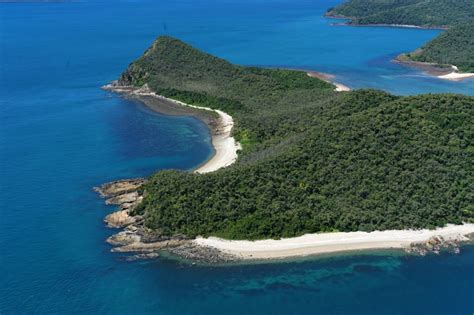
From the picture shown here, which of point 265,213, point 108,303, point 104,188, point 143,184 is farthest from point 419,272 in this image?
point 104,188

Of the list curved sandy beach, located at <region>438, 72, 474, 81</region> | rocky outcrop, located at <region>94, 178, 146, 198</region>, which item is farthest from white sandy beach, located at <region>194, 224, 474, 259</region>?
curved sandy beach, located at <region>438, 72, 474, 81</region>

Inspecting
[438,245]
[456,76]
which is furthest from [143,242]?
[456,76]

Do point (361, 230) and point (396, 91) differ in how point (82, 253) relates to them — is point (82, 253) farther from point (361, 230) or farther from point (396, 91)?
point (396, 91)

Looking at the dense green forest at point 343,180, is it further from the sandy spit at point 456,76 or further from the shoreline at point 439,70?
the shoreline at point 439,70

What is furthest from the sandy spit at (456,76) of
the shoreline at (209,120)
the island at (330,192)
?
the shoreline at (209,120)

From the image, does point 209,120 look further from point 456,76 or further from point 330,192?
point 456,76

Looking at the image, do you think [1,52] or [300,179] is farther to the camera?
[1,52]

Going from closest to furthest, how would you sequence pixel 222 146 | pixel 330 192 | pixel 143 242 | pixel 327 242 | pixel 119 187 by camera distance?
pixel 327 242 < pixel 143 242 < pixel 330 192 < pixel 119 187 < pixel 222 146
